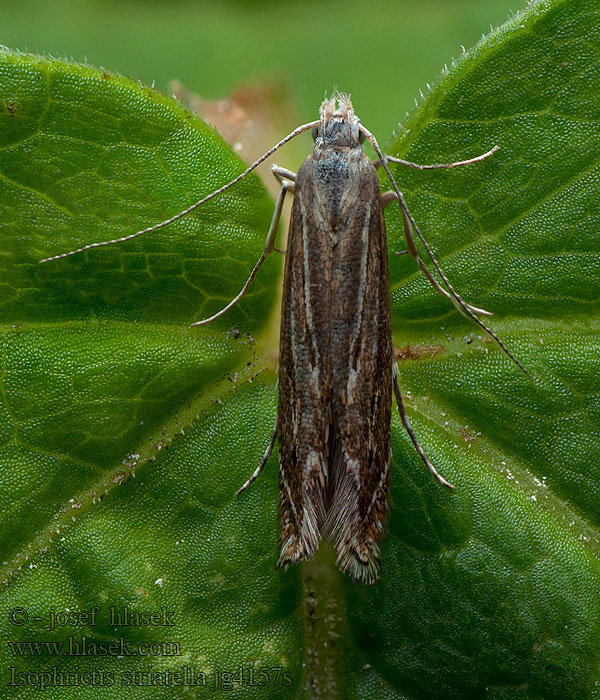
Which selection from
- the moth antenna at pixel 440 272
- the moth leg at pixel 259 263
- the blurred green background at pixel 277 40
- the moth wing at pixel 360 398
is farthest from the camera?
the blurred green background at pixel 277 40

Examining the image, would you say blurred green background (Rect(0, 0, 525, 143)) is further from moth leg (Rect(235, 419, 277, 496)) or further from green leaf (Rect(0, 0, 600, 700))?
moth leg (Rect(235, 419, 277, 496))

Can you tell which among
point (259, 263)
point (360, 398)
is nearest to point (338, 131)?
point (259, 263)

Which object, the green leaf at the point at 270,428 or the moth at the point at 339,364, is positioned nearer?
the moth at the point at 339,364

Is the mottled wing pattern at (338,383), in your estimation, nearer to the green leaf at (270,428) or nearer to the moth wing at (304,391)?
the moth wing at (304,391)

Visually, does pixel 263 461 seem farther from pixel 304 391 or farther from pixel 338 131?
pixel 338 131
